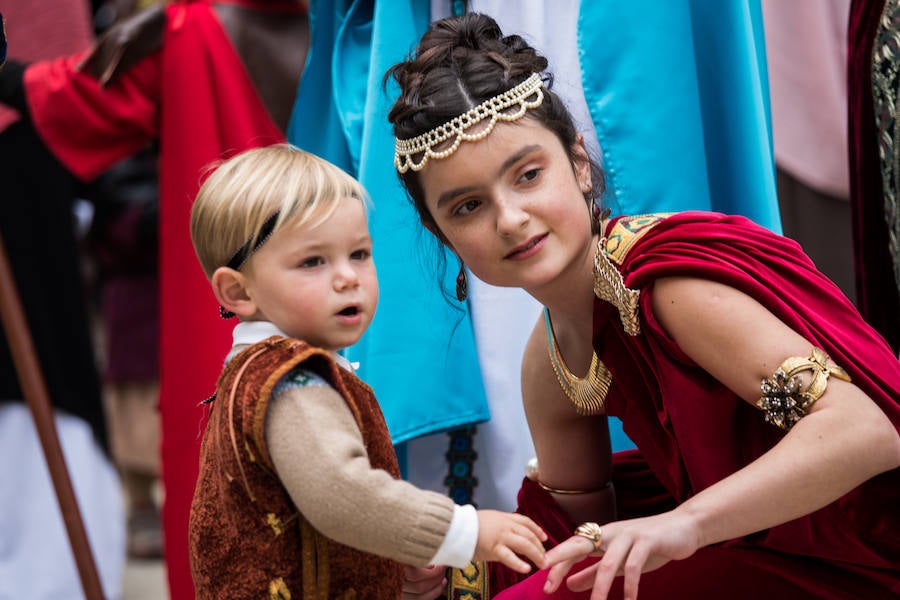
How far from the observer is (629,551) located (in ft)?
4.27

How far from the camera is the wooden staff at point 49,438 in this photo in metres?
1.96

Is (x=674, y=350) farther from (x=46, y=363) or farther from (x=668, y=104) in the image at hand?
(x=46, y=363)

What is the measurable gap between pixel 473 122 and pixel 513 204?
127 mm

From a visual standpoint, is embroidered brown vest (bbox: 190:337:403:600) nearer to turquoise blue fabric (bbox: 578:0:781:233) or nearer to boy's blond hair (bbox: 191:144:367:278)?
boy's blond hair (bbox: 191:144:367:278)

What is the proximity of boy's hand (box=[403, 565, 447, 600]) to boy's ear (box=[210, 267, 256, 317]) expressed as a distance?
458mm

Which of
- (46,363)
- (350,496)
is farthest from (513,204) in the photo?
(46,363)

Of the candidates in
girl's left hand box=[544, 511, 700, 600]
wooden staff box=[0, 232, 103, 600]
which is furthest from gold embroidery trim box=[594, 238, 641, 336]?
wooden staff box=[0, 232, 103, 600]

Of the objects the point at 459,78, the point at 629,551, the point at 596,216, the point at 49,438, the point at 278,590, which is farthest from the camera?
the point at 49,438

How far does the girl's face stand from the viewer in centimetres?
161

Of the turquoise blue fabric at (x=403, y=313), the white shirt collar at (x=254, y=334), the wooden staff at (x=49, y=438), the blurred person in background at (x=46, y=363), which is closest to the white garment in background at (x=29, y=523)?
the blurred person in background at (x=46, y=363)

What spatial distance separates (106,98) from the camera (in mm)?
2615

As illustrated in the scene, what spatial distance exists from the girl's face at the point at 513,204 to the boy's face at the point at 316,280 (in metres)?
0.20

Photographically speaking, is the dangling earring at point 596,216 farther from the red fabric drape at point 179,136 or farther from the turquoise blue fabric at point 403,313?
the red fabric drape at point 179,136

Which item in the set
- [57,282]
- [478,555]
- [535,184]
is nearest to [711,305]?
[535,184]
